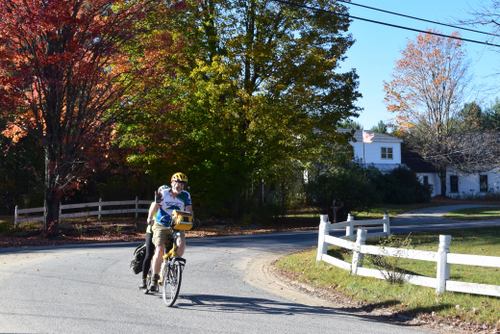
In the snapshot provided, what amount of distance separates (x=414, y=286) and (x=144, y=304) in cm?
448

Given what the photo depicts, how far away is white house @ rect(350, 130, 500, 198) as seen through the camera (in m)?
57.9

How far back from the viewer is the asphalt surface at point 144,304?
24.3 ft

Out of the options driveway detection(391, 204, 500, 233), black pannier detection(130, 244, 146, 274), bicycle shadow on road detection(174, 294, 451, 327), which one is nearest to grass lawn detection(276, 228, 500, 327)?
bicycle shadow on road detection(174, 294, 451, 327)

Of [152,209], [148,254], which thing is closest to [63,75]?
[148,254]

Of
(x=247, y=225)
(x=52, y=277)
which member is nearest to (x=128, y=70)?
(x=247, y=225)

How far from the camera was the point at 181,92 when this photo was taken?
2625 cm

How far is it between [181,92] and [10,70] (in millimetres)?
8564

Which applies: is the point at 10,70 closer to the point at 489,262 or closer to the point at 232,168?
the point at 232,168

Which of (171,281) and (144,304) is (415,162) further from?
(144,304)

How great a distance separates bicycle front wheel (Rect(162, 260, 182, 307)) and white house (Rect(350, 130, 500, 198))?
48451 millimetres

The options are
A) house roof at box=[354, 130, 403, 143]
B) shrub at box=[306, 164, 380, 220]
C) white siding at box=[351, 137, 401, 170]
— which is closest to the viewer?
shrub at box=[306, 164, 380, 220]

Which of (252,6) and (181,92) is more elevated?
(252,6)

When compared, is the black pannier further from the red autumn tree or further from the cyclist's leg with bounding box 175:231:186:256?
the red autumn tree

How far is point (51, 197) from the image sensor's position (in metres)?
21.4
